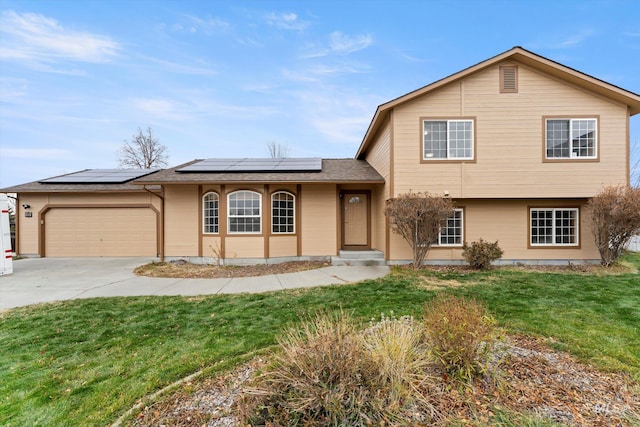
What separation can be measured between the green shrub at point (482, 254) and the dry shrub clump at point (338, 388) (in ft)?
24.4

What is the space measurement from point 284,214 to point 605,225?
10460 millimetres

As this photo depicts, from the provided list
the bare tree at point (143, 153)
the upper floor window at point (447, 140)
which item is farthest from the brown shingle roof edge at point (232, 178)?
the bare tree at point (143, 153)

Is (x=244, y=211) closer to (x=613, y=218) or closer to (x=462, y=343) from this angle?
(x=462, y=343)

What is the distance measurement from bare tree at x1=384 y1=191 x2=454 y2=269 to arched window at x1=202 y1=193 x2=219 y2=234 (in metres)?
6.39

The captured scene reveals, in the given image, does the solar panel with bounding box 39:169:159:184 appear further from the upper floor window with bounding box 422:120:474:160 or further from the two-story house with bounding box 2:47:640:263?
the upper floor window with bounding box 422:120:474:160

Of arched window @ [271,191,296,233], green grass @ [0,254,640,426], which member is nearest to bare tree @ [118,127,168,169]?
arched window @ [271,191,296,233]

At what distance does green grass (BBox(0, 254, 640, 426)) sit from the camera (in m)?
2.76

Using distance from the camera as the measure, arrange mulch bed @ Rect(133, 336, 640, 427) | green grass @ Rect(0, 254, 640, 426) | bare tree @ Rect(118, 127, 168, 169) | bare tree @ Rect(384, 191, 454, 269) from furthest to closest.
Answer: bare tree @ Rect(118, 127, 168, 169)
bare tree @ Rect(384, 191, 454, 269)
green grass @ Rect(0, 254, 640, 426)
mulch bed @ Rect(133, 336, 640, 427)

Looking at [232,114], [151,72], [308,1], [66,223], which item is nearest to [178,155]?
[232,114]

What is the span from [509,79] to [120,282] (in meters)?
13.5

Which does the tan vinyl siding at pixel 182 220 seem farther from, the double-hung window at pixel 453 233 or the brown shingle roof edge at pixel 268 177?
the double-hung window at pixel 453 233

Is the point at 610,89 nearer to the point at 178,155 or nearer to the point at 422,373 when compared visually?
the point at 422,373

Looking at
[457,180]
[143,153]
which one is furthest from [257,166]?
[143,153]

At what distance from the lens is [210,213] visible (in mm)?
10602
